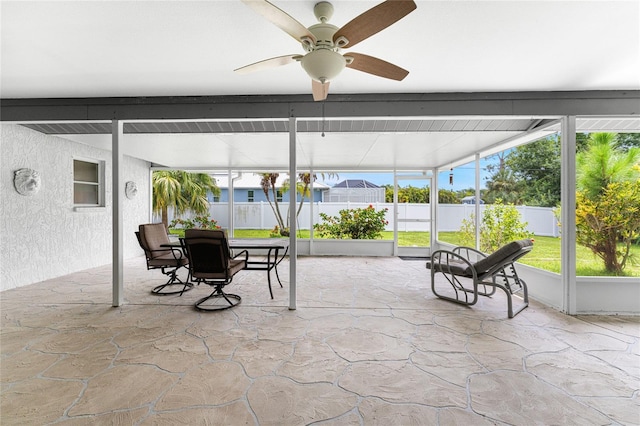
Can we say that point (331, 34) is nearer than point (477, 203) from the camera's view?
Yes

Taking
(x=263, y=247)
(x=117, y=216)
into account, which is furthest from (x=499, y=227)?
(x=117, y=216)

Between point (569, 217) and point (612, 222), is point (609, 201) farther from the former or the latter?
point (569, 217)

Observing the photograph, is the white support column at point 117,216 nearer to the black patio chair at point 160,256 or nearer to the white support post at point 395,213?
the black patio chair at point 160,256

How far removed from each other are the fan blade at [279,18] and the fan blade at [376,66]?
349 mm

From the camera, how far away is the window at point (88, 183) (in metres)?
5.70

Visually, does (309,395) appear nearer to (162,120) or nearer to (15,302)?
(162,120)

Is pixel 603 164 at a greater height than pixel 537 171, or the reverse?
pixel 537 171

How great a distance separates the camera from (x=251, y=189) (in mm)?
12055

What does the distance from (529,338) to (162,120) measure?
15.4 ft

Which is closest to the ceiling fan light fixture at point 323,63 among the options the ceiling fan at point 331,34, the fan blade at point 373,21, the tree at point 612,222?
the ceiling fan at point 331,34

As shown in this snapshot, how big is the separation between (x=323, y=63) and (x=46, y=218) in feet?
18.5

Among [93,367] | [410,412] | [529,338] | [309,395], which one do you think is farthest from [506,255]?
[93,367]

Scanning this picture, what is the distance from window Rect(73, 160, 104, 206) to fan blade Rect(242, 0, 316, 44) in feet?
19.4

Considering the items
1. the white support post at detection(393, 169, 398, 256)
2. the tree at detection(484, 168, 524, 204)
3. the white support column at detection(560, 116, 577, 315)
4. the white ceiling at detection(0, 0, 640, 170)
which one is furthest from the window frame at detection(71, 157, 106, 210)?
the tree at detection(484, 168, 524, 204)
